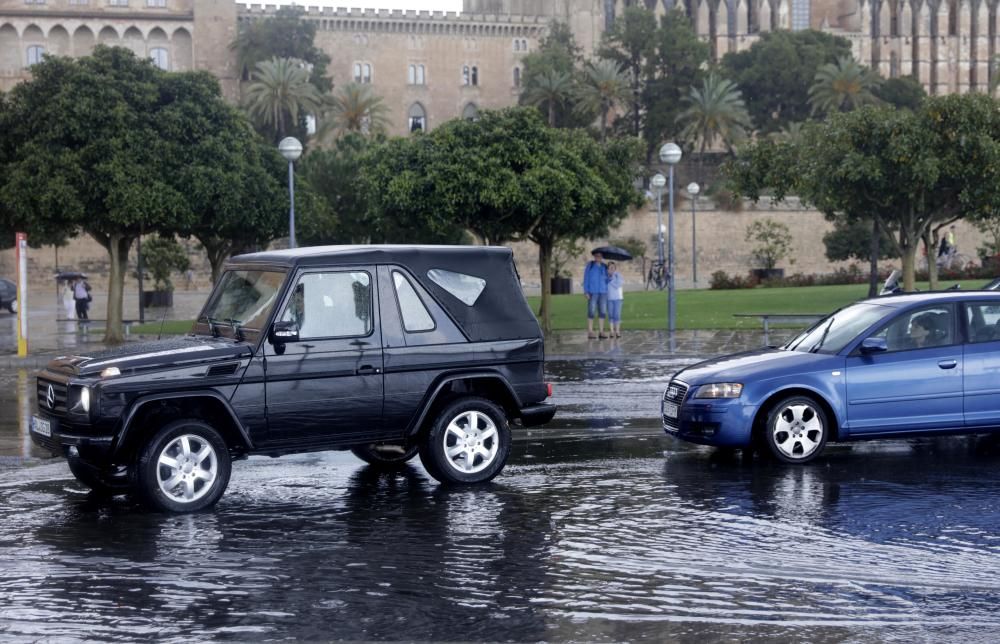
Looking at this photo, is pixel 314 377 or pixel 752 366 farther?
pixel 752 366

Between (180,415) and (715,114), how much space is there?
8258 centimetres

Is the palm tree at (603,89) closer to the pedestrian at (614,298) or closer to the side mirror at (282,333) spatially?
the pedestrian at (614,298)

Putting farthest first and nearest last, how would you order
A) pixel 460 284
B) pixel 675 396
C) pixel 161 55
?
1. pixel 161 55
2. pixel 675 396
3. pixel 460 284

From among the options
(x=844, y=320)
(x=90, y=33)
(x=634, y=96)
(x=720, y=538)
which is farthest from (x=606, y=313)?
(x=90, y=33)

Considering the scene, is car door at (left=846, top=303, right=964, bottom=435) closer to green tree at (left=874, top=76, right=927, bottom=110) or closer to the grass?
the grass

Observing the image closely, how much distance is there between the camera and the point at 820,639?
19.3 ft

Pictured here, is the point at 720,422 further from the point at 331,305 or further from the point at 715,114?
the point at 715,114

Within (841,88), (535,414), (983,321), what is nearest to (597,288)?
(983,321)

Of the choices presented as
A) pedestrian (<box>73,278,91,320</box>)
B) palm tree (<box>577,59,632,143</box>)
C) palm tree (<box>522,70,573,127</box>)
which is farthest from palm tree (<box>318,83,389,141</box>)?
pedestrian (<box>73,278,91,320</box>)

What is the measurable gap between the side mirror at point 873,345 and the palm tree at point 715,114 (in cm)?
7951

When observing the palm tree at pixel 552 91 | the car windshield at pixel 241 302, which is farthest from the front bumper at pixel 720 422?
the palm tree at pixel 552 91

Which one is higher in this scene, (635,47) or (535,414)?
(635,47)

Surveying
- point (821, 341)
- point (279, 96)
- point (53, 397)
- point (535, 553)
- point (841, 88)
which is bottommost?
point (535, 553)

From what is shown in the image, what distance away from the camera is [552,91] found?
92.0 meters
